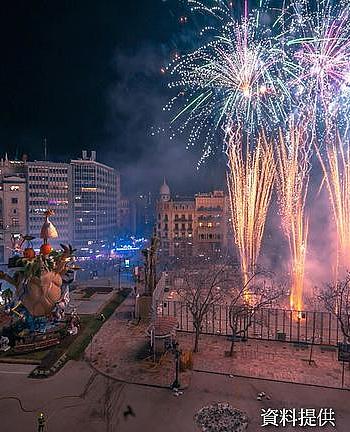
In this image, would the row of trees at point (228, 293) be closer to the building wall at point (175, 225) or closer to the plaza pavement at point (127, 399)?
the plaza pavement at point (127, 399)

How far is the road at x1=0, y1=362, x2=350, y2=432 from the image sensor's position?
70.1 ft

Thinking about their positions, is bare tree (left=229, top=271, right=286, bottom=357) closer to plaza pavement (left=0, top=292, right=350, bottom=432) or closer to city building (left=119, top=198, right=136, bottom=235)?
plaza pavement (left=0, top=292, right=350, bottom=432)

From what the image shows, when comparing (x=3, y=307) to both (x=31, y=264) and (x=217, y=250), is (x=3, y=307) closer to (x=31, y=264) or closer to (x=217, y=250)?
(x=31, y=264)

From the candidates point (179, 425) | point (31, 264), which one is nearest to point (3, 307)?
point (31, 264)

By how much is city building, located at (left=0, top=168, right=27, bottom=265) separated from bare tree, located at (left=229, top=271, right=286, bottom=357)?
180ft

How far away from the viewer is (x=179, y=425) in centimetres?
2116

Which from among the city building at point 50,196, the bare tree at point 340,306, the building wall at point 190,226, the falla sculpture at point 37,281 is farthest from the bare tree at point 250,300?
the city building at point 50,196

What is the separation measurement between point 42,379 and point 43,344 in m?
6.38

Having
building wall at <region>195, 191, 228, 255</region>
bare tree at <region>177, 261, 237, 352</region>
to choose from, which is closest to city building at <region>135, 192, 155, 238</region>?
building wall at <region>195, 191, 228, 255</region>

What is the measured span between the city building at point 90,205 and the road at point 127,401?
68.0m

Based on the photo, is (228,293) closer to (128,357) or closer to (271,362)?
(271,362)

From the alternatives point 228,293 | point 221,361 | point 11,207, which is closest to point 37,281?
point 221,361

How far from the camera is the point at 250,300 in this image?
4469 centimetres

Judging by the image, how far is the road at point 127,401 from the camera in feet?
70.1
